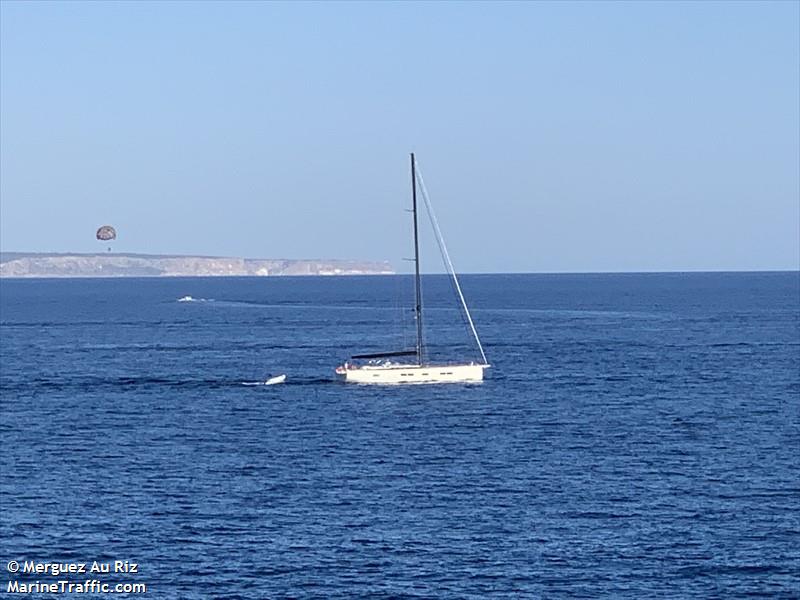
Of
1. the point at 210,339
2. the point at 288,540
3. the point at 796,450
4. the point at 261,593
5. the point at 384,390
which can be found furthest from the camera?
the point at 210,339

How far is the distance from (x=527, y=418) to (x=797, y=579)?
43.7 meters

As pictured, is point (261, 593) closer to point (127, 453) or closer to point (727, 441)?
point (127, 453)

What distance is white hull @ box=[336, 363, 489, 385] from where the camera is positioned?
116812 mm

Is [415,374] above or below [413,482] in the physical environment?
above

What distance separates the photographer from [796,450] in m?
81.0

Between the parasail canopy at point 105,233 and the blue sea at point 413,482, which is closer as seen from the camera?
the blue sea at point 413,482

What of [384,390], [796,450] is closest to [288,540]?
[796,450]

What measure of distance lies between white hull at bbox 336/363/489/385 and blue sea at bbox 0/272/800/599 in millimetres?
1247

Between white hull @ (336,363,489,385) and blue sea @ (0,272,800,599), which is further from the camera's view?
white hull @ (336,363,489,385)

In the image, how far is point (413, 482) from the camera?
7175cm

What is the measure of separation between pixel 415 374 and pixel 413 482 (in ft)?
149

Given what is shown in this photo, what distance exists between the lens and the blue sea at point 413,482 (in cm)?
5441

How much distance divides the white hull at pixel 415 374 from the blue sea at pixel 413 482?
1247 mm

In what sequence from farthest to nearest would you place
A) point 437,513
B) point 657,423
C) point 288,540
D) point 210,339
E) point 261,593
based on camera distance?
Result: point 210,339, point 657,423, point 437,513, point 288,540, point 261,593
